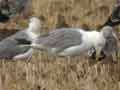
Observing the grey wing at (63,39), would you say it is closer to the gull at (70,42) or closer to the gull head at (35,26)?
the gull at (70,42)

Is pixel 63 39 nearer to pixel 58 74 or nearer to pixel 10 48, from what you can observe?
pixel 10 48

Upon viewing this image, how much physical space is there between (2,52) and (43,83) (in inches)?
68.9

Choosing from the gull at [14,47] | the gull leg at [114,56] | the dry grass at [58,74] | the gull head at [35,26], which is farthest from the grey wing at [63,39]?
the gull head at [35,26]

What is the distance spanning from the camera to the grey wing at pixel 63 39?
26.6 feet

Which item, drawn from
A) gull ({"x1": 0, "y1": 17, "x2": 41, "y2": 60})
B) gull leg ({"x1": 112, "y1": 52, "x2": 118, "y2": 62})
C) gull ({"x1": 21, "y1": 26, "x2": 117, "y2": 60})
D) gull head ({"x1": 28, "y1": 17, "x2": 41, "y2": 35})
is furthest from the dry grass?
gull head ({"x1": 28, "y1": 17, "x2": 41, "y2": 35})

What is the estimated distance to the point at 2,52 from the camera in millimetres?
8547

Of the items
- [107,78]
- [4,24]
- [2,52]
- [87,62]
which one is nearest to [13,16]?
[4,24]

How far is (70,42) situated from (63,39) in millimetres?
92

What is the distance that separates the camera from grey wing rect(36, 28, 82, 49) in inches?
320

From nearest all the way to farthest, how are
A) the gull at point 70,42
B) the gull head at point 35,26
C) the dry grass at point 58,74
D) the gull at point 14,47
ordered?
the dry grass at point 58,74
the gull at point 70,42
the gull at point 14,47
the gull head at point 35,26

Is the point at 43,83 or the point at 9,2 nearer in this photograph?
the point at 43,83

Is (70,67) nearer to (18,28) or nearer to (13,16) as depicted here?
(18,28)

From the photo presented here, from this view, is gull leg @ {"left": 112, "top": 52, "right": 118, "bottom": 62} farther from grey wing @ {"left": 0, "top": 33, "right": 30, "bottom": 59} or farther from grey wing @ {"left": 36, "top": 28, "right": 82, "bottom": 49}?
grey wing @ {"left": 0, "top": 33, "right": 30, "bottom": 59}

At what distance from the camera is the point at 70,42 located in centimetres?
816
